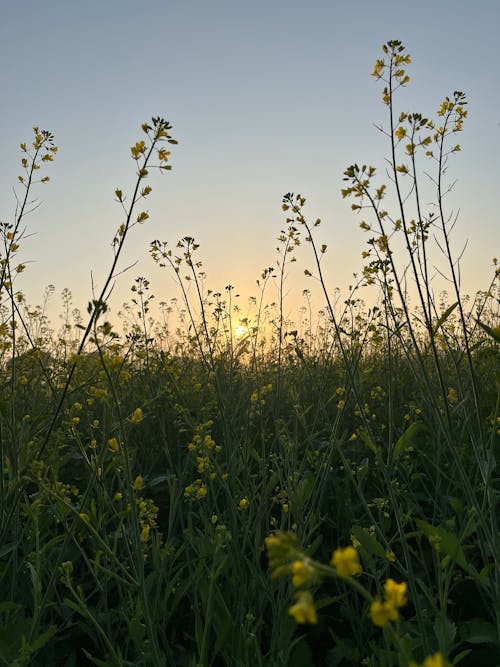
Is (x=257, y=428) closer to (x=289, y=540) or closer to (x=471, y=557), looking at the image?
(x=471, y=557)

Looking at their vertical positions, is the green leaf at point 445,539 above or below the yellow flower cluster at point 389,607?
below

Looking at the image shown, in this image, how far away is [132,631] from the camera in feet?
5.29

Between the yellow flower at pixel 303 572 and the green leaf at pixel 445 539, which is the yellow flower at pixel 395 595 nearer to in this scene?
the yellow flower at pixel 303 572

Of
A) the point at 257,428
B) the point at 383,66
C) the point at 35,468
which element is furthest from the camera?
the point at 257,428

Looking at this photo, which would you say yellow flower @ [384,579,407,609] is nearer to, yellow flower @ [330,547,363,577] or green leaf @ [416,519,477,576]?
yellow flower @ [330,547,363,577]

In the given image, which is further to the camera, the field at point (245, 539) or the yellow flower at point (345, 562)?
the field at point (245, 539)

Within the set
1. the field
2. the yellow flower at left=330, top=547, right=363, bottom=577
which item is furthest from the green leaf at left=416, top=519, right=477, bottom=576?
the yellow flower at left=330, top=547, right=363, bottom=577

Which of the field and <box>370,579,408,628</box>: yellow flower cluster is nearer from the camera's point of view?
<box>370,579,408,628</box>: yellow flower cluster

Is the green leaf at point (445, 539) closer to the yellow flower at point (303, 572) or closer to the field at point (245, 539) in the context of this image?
the field at point (245, 539)

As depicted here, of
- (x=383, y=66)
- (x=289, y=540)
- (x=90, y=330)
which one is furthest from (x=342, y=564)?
(x=383, y=66)

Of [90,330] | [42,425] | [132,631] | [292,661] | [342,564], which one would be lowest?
[292,661]

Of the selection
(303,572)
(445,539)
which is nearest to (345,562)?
(303,572)

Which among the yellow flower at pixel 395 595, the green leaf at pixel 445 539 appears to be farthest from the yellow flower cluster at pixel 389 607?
the green leaf at pixel 445 539

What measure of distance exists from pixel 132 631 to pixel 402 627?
77 cm
